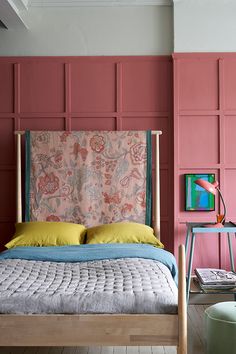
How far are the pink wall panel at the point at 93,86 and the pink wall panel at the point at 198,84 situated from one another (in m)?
0.70

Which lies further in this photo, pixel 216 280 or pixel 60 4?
pixel 60 4

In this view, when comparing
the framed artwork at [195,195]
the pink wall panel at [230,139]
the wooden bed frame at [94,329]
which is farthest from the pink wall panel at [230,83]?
the wooden bed frame at [94,329]

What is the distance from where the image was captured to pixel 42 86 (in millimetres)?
4984

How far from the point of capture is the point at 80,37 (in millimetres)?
4973

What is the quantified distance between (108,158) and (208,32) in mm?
1599

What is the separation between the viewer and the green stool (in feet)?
9.90

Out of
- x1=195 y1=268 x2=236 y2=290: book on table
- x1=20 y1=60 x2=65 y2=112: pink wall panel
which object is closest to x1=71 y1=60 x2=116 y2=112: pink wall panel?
x1=20 y1=60 x2=65 y2=112: pink wall panel

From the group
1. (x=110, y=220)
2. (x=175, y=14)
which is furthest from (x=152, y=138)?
(x=175, y=14)

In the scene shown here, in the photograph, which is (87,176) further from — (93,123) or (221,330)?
(221,330)

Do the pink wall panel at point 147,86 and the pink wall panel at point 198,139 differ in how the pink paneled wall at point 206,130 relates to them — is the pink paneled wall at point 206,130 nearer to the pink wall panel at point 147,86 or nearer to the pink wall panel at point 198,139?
the pink wall panel at point 198,139

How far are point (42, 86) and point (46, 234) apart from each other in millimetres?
1619

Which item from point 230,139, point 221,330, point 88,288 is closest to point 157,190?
point 230,139

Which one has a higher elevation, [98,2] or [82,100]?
[98,2]

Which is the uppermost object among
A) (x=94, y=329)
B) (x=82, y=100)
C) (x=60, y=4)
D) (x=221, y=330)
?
(x=60, y=4)
